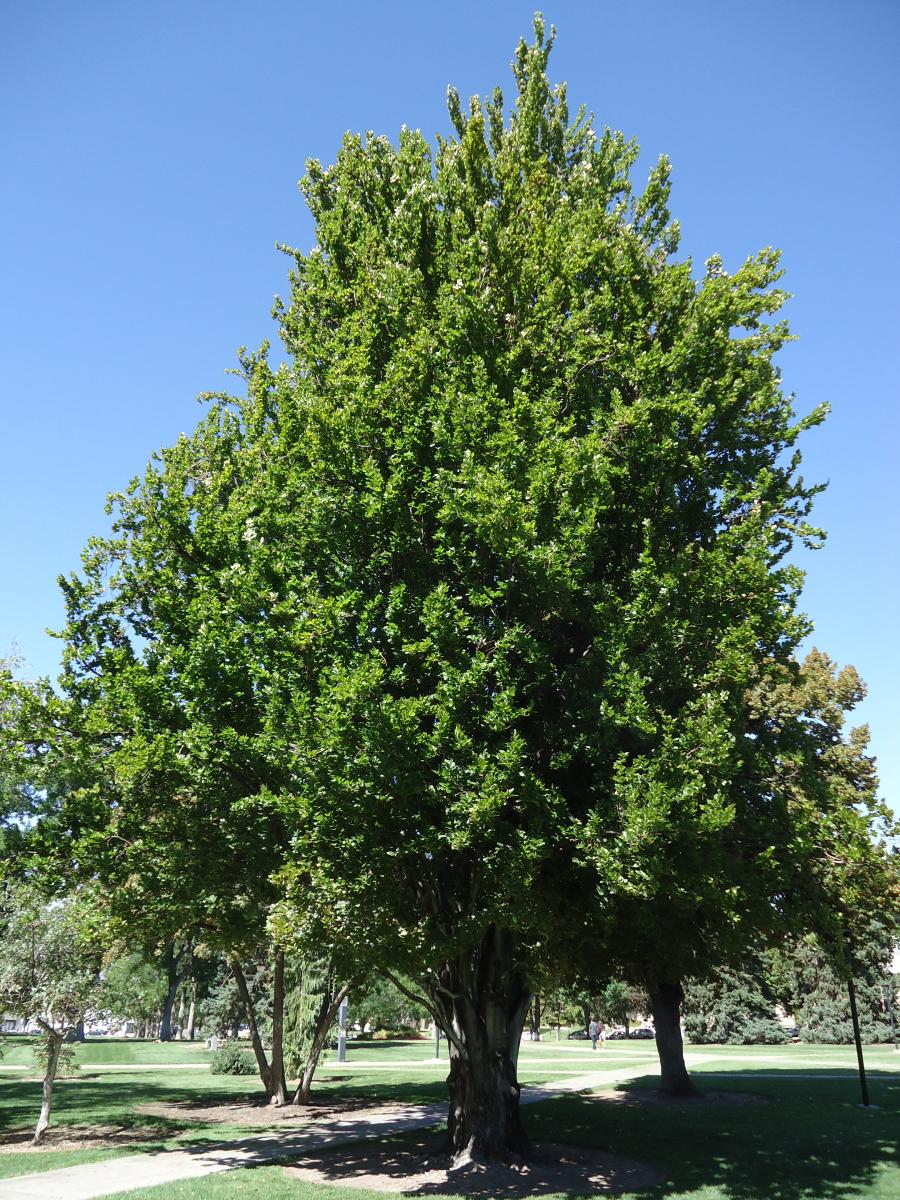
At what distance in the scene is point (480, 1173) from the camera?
38.1 feet

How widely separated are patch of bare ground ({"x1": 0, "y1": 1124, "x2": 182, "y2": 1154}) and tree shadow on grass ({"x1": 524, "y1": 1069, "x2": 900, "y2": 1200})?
772 cm

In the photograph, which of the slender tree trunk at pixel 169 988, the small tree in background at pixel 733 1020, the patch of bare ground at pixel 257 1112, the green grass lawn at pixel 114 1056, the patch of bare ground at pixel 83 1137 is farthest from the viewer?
the slender tree trunk at pixel 169 988

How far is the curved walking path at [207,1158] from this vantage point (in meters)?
10.8

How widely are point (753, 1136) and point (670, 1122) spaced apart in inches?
92.3

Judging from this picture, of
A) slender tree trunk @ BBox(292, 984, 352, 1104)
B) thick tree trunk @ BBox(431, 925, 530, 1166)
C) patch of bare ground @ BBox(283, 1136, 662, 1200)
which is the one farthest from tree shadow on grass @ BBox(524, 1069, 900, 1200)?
slender tree trunk @ BBox(292, 984, 352, 1104)

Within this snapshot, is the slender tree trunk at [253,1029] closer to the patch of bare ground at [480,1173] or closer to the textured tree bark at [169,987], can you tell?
the patch of bare ground at [480,1173]

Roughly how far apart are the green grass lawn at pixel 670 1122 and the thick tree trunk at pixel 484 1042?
7.64 ft

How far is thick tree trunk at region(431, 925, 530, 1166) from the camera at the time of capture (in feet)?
40.6

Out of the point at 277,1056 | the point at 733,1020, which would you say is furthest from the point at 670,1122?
the point at 733,1020

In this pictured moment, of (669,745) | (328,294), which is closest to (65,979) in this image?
(669,745)

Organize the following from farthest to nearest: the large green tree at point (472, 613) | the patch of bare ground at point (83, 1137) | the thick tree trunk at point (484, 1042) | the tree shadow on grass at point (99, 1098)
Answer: the tree shadow on grass at point (99, 1098) → the patch of bare ground at point (83, 1137) → the thick tree trunk at point (484, 1042) → the large green tree at point (472, 613)

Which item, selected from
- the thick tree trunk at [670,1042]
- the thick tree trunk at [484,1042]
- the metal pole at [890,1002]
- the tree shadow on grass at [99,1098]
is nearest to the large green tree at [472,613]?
the thick tree trunk at [484,1042]

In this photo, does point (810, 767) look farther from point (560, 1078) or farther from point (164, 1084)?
point (164, 1084)

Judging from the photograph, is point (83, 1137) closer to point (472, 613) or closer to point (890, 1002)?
point (472, 613)
